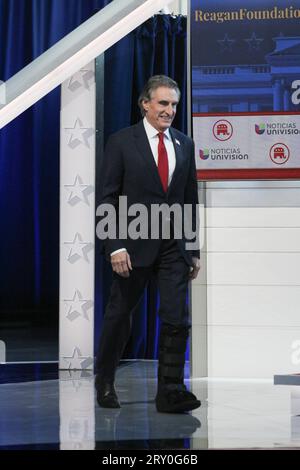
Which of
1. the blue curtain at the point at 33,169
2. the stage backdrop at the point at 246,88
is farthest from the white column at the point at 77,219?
the blue curtain at the point at 33,169

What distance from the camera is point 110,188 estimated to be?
13.4ft

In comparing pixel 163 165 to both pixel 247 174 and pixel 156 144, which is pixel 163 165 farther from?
pixel 247 174

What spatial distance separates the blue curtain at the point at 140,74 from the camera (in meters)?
6.90

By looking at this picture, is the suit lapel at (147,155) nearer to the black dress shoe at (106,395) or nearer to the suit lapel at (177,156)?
the suit lapel at (177,156)

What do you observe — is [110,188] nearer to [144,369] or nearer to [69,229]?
[69,229]

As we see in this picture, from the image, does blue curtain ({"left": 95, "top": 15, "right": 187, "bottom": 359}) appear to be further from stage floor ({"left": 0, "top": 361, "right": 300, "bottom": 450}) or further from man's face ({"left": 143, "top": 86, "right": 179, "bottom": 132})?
man's face ({"left": 143, "top": 86, "right": 179, "bottom": 132})

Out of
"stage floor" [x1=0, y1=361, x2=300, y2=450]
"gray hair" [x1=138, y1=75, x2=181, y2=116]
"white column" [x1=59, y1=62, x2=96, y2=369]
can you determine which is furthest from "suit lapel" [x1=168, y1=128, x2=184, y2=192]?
"white column" [x1=59, y1=62, x2=96, y2=369]

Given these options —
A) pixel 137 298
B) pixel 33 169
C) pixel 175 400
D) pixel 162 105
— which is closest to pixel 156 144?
Result: pixel 162 105

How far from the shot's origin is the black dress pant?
13.1 ft

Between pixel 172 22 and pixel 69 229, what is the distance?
1962 mm

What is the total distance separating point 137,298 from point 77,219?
1.87 meters

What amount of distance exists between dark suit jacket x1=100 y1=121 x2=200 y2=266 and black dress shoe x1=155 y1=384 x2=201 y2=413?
538mm

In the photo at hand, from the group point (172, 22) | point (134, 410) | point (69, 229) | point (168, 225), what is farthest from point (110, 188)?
point (172, 22)
